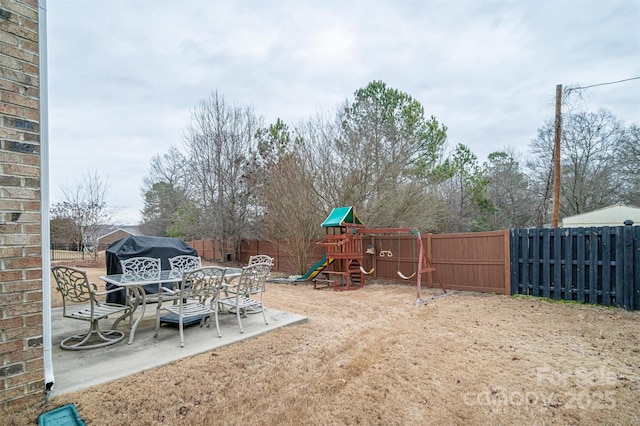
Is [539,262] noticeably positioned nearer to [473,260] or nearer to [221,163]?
[473,260]

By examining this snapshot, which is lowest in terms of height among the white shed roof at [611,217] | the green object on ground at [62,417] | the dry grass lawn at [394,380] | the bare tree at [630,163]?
the dry grass lawn at [394,380]

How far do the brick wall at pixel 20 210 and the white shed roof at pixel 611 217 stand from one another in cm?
1703

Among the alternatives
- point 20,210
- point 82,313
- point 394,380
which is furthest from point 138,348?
point 394,380

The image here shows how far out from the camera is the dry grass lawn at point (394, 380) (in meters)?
2.08

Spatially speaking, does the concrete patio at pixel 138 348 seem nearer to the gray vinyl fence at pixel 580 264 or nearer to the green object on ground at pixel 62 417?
the green object on ground at pixel 62 417

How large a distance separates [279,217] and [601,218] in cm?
1355

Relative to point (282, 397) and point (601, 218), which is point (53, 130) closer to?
point (282, 397)

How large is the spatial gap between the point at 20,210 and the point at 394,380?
10.0 ft

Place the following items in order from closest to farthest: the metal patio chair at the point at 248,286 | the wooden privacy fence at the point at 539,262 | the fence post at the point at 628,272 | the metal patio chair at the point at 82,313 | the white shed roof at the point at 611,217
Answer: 1. the metal patio chair at the point at 82,313
2. the metal patio chair at the point at 248,286
3. the fence post at the point at 628,272
4. the wooden privacy fence at the point at 539,262
5. the white shed roof at the point at 611,217

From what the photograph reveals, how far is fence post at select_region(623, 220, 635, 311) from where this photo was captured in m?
5.05

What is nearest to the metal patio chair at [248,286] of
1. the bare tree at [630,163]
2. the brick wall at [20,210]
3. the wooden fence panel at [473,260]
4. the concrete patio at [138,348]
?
the concrete patio at [138,348]

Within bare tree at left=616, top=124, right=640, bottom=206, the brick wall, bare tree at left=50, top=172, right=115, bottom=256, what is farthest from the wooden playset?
bare tree at left=616, top=124, right=640, bottom=206

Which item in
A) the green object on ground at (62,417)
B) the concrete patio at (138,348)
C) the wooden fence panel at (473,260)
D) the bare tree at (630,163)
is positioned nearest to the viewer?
the green object on ground at (62,417)

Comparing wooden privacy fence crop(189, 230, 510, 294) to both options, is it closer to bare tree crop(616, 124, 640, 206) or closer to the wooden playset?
the wooden playset
